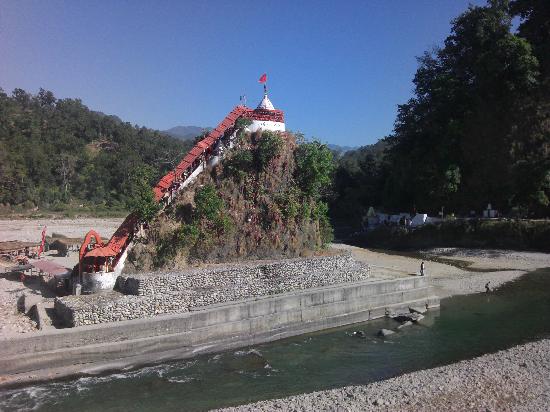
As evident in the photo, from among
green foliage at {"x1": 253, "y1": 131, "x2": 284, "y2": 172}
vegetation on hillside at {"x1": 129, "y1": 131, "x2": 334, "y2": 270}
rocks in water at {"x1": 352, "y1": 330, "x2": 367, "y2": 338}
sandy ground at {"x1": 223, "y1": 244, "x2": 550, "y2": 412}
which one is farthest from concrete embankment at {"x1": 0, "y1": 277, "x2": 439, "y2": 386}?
green foliage at {"x1": 253, "y1": 131, "x2": 284, "y2": 172}

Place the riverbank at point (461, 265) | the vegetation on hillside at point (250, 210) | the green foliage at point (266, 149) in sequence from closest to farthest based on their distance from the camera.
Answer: the vegetation on hillside at point (250, 210) → the green foliage at point (266, 149) → the riverbank at point (461, 265)

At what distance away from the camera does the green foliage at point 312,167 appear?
85.5 feet

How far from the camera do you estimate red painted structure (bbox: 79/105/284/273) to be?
20.4 m

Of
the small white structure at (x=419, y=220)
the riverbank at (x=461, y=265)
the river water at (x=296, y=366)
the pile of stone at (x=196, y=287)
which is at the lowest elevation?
the river water at (x=296, y=366)

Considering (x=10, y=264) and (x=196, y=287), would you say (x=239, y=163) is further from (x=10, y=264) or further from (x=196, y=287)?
(x=10, y=264)

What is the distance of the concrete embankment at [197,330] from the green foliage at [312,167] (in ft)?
18.5

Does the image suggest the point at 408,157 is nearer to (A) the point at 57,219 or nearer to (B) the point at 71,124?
(A) the point at 57,219

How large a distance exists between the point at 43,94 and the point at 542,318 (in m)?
135

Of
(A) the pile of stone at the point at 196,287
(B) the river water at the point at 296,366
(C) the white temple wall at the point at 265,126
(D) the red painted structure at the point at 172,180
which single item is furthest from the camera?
(C) the white temple wall at the point at 265,126

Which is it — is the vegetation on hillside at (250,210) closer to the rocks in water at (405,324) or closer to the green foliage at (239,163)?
the green foliage at (239,163)

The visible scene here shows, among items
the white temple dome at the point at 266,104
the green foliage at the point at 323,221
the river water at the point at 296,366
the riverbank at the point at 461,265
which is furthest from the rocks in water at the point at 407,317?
the white temple dome at the point at 266,104

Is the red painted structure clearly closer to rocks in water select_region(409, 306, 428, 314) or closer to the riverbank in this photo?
the riverbank

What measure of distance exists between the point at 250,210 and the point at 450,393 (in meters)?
13.3

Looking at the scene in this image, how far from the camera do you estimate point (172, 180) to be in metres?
23.9
